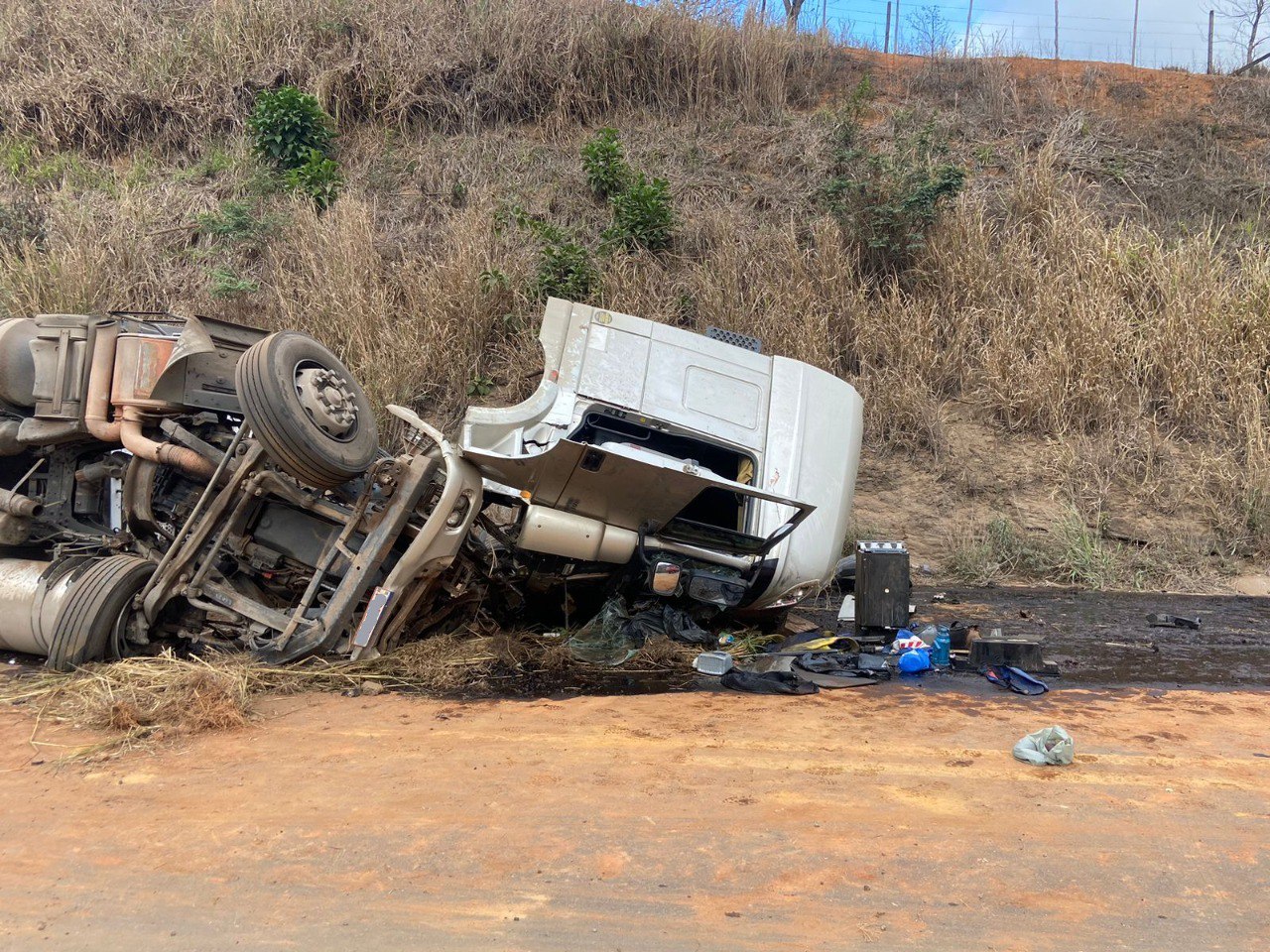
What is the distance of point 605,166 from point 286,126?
199 inches

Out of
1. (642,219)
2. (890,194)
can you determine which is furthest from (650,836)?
(890,194)

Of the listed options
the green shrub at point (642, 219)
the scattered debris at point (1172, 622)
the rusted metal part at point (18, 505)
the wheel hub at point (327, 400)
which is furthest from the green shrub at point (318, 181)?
the scattered debris at point (1172, 622)

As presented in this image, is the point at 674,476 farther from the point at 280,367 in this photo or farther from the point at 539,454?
the point at 280,367

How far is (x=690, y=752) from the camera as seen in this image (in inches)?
161

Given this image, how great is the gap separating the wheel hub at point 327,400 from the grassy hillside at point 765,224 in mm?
5376

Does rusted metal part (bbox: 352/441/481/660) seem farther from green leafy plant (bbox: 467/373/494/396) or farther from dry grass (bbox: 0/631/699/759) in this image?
green leafy plant (bbox: 467/373/494/396)

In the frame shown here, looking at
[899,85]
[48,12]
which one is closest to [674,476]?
[899,85]

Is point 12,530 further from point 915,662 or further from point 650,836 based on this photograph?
point 915,662

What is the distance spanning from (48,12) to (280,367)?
16.0 m

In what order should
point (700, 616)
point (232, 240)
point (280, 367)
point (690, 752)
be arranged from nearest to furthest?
1. point (690, 752)
2. point (280, 367)
3. point (700, 616)
4. point (232, 240)

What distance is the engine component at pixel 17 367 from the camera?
5.98 m

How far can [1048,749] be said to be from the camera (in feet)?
12.9

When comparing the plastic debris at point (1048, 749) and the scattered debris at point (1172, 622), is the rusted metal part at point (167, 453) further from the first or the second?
→ the scattered debris at point (1172, 622)

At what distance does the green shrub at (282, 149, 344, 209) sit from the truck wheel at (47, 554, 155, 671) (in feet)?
30.6
